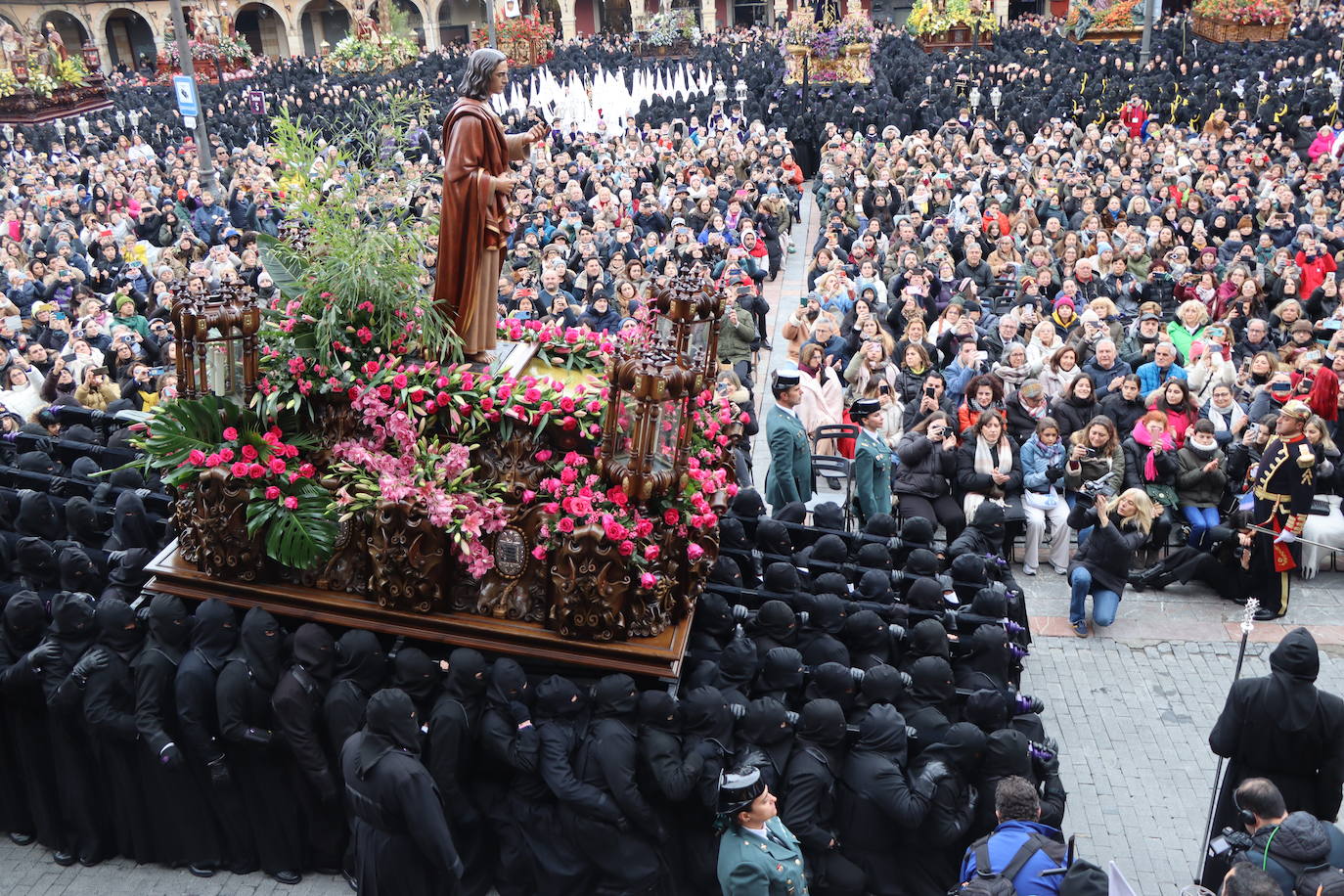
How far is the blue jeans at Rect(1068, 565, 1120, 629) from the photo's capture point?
8.43m

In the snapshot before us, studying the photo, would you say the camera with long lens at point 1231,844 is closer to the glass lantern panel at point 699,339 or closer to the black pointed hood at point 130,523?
the glass lantern panel at point 699,339

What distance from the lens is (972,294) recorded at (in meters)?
13.2

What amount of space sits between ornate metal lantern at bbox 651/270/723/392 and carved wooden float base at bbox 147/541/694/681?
159 cm

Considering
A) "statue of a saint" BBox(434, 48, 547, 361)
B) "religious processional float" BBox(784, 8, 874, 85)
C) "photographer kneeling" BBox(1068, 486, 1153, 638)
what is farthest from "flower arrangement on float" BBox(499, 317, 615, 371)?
"religious processional float" BBox(784, 8, 874, 85)

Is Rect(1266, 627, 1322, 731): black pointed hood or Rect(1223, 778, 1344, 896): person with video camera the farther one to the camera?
Rect(1266, 627, 1322, 731): black pointed hood

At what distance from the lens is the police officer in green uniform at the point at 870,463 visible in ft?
30.1

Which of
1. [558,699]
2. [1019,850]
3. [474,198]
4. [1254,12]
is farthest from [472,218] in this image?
[1254,12]

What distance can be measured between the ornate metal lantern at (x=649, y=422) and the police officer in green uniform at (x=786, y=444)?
100 inches

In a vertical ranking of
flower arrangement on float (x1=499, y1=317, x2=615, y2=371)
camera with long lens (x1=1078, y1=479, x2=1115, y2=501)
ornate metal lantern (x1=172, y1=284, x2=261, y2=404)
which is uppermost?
ornate metal lantern (x1=172, y1=284, x2=261, y2=404)

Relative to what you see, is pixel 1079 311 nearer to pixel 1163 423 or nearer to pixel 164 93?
pixel 1163 423

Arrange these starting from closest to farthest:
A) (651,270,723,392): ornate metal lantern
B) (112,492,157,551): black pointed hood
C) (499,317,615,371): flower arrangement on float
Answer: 1. (651,270,723,392): ornate metal lantern
2. (112,492,157,551): black pointed hood
3. (499,317,615,371): flower arrangement on float

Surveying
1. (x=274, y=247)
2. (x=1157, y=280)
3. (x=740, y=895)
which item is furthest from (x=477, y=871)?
(x=1157, y=280)

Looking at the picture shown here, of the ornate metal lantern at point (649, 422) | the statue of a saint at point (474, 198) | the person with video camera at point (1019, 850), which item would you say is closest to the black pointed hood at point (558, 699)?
the ornate metal lantern at point (649, 422)

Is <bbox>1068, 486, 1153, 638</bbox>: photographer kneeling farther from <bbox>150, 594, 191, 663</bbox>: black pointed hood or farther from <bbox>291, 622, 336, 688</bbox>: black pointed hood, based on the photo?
<bbox>150, 594, 191, 663</bbox>: black pointed hood
